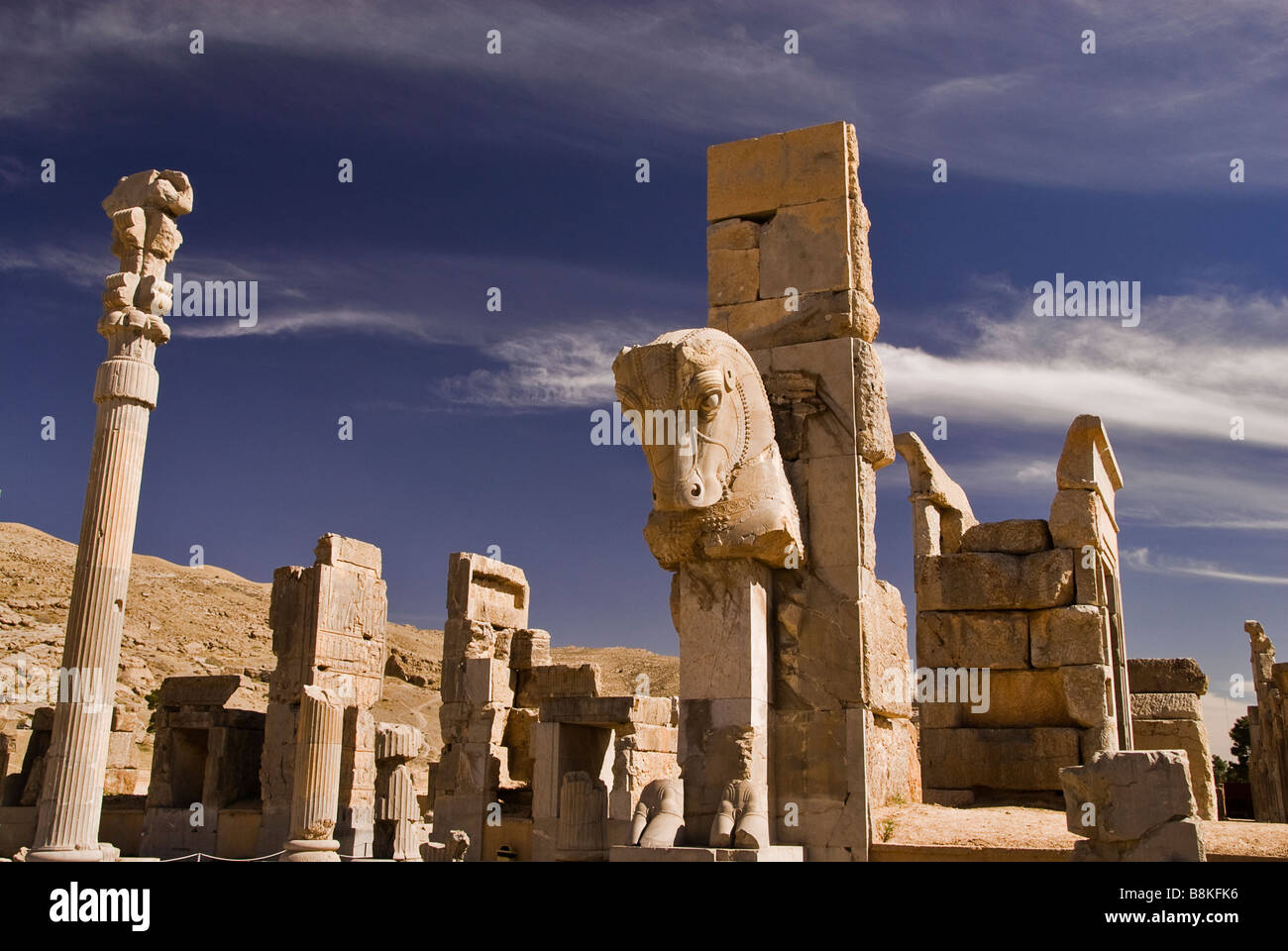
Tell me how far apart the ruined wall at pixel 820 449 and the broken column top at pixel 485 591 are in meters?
11.1

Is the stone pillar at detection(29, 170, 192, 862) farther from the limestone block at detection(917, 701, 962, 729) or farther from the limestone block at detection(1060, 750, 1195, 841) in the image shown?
the limestone block at detection(1060, 750, 1195, 841)

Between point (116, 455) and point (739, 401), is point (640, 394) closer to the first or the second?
point (739, 401)

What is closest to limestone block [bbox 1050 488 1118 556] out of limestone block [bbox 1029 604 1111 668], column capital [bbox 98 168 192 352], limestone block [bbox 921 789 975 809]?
limestone block [bbox 1029 604 1111 668]

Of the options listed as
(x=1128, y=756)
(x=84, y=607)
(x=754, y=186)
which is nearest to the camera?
(x=1128, y=756)

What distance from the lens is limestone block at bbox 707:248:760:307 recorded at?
752cm

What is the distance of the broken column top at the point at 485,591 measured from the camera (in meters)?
18.0

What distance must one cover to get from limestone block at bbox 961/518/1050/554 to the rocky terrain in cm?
1567

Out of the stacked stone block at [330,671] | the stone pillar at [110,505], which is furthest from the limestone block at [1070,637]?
the stacked stone block at [330,671]

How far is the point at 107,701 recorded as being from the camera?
41.2ft

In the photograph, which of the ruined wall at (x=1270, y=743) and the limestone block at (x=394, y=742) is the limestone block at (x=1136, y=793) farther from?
the ruined wall at (x=1270, y=743)

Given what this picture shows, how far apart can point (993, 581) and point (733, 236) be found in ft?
13.7
